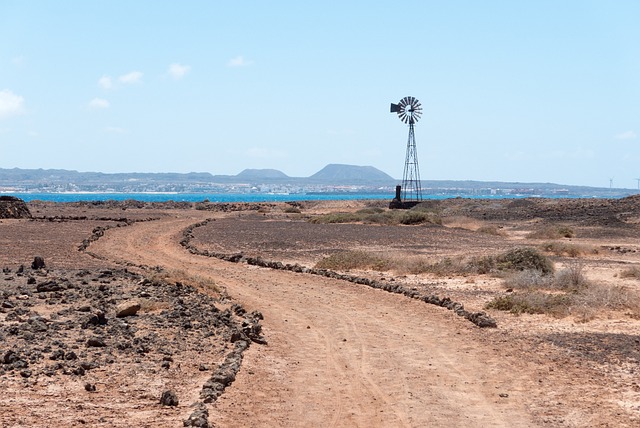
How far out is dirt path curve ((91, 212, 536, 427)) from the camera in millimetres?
9523

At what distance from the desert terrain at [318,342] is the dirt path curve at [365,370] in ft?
0.13

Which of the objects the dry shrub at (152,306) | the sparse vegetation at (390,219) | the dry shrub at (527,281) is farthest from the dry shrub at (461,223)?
the dry shrub at (152,306)

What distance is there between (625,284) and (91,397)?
16835 millimetres

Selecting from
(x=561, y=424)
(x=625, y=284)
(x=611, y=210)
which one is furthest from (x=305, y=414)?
(x=611, y=210)

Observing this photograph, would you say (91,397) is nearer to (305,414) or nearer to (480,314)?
(305,414)

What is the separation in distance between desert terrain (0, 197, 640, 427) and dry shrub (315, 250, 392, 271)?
0.07 metres

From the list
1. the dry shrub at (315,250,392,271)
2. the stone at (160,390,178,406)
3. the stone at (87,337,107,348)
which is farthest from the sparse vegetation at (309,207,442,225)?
the stone at (160,390,178,406)

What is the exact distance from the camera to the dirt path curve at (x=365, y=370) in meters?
9.52

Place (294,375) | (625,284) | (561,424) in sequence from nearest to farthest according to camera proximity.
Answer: (561,424)
(294,375)
(625,284)

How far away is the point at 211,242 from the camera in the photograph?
36000 mm

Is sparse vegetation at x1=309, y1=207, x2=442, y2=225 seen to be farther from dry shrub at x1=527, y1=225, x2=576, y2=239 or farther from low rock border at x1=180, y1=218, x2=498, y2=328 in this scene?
low rock border at x1=180, y1=218, x2=498, y2=328

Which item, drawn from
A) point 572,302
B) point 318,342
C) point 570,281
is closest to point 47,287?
point 318,342

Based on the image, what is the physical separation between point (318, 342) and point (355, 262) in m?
12.7

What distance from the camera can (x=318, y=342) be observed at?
1388 centimetres
